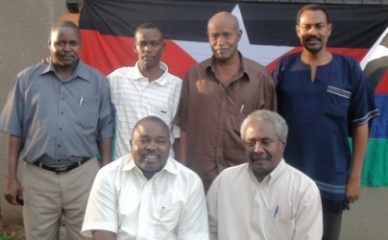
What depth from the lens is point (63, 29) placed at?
13.9ft

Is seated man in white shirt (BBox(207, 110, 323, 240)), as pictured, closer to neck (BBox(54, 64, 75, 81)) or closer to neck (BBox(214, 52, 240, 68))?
neck (BBox(214, 52, 240, 68))

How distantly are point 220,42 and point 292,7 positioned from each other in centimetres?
153

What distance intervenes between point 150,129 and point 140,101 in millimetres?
657

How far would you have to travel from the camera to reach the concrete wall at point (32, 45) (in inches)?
228

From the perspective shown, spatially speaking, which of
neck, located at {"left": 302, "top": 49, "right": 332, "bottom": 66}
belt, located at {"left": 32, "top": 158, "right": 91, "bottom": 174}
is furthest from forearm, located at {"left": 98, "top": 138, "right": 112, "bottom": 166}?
neck, located at {"left": 302, "top": 49, "right": 332, "bottom": 66}

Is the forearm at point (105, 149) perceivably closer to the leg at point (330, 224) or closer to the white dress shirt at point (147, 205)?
the white dress shirt at point (147, 205)

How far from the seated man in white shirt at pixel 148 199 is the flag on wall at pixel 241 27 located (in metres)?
1.95

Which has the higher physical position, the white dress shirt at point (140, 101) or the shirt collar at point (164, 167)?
the white dress shirt at point (140, 101)

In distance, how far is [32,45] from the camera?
582 centimetres

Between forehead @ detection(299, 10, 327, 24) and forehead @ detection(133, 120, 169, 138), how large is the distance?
1200mm

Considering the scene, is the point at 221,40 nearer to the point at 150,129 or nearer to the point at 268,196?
the point at 150,129

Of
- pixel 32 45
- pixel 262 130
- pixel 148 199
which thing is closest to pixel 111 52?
pixel 32 45

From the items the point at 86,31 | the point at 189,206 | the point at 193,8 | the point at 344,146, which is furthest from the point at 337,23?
the point at 189,206

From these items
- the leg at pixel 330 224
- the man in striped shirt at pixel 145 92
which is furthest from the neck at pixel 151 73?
the leg at pixel 330 224
